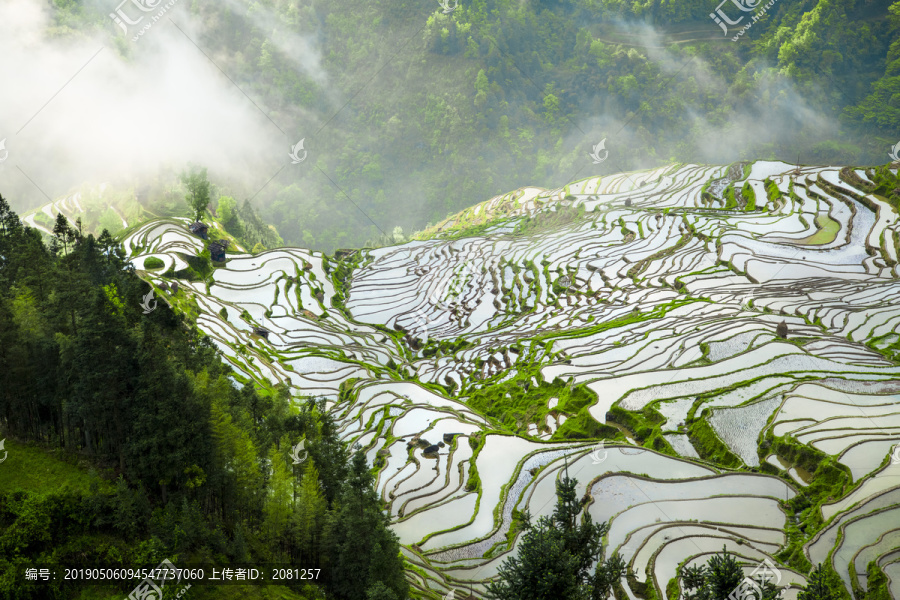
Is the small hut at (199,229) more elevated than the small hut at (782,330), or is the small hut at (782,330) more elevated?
the small hut at (199,229)

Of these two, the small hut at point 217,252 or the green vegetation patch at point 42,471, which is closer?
the green vegetation patch at point 42,471

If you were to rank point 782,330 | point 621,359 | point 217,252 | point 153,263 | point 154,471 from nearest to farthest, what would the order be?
point 154,471 < point 782,330 < point 621,359 < point 153,263 < point 217,252

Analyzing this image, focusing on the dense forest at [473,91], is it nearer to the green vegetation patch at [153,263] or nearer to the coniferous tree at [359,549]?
the green vegetation patch at [153,263]

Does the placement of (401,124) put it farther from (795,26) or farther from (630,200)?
(795,26)

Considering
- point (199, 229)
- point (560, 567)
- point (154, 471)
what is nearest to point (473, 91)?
point (199, 229)

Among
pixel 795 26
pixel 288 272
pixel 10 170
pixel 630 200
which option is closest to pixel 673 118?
pixel 795 26

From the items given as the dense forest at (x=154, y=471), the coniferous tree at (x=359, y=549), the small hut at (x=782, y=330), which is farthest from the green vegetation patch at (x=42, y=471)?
the small hut at (x=782, y=330)

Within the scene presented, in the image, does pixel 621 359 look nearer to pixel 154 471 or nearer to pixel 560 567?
pixel 560 567
